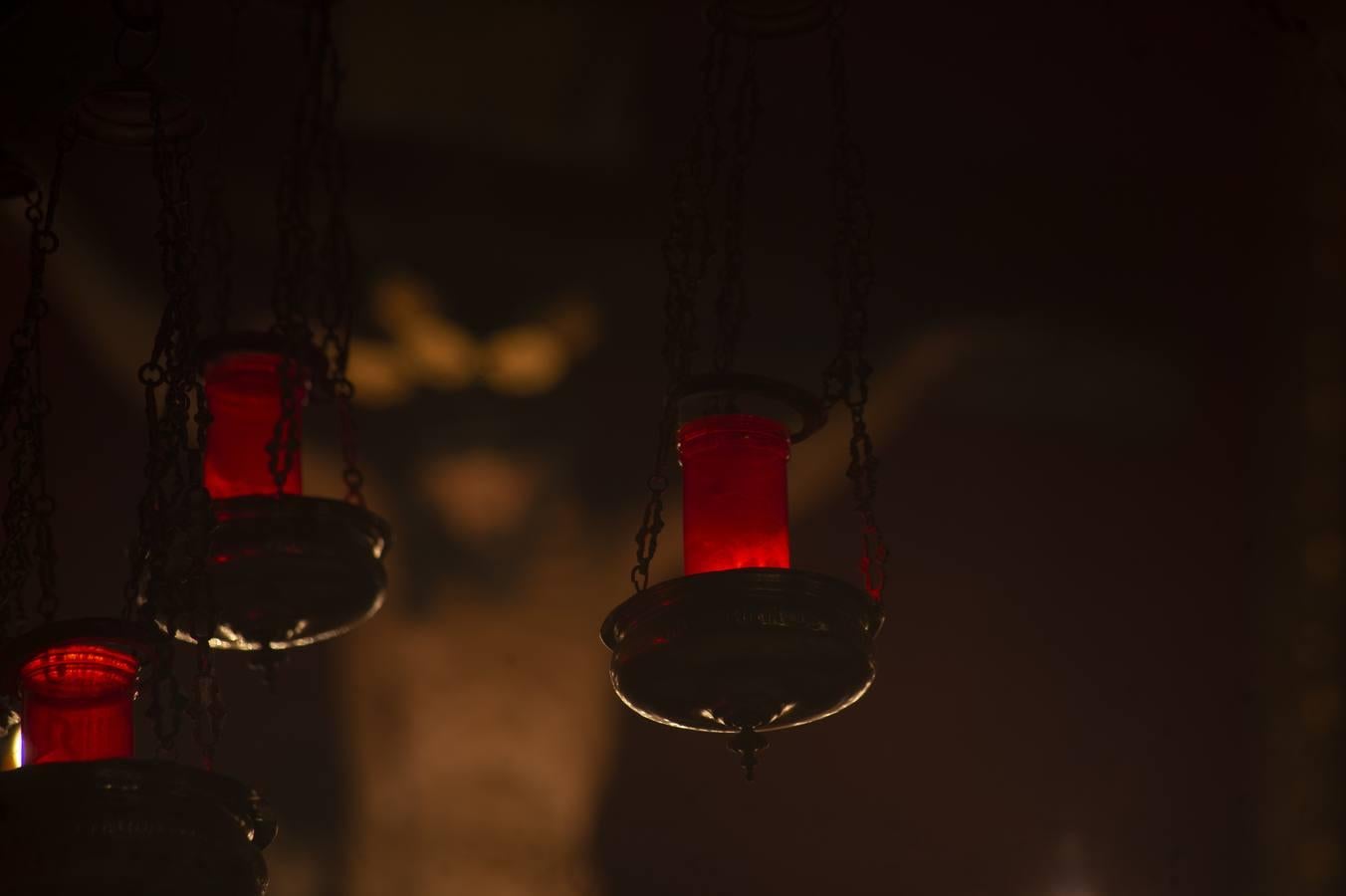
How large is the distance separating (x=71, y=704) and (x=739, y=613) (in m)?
1.12

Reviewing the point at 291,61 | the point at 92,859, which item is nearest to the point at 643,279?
the point at 291,61

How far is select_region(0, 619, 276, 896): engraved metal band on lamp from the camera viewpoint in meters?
3.08

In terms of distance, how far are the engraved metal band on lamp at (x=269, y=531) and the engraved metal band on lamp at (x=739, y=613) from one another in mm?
453

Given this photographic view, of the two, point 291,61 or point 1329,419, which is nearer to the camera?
point 291,61

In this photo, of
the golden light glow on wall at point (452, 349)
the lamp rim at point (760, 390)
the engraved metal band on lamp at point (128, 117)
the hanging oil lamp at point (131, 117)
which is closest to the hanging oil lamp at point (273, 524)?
the lamp rim at point (760, 390)

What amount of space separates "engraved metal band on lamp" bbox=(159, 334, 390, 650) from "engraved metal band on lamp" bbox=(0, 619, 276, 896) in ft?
0.66

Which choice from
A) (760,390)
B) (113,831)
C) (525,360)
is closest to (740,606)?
(760,390)

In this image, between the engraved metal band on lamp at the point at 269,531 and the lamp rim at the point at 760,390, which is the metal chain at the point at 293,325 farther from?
the lamp rim at the point at 760,390

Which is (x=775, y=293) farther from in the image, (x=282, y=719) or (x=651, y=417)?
(x=282, y=719)

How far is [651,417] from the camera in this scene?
6141 mm

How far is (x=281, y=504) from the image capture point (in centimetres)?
337

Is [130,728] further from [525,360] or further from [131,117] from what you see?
[525,360]

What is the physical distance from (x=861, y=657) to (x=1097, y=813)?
3459mm

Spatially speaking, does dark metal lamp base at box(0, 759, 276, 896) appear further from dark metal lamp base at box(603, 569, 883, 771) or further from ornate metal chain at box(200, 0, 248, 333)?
ornate metal chain at box(200, 0, 248, 333)
